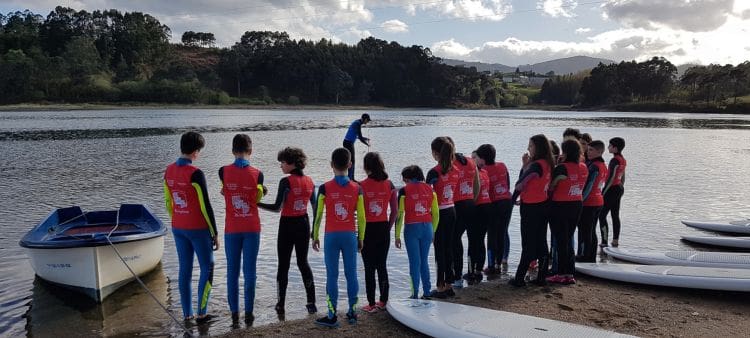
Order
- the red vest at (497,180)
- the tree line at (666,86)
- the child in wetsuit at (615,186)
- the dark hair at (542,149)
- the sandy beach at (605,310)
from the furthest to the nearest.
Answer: the tree line at (666,86), the child in wetsuit at (615,186), the red vest at (497,180), the dark hair at (542,149), the sandy beach at (605,310)

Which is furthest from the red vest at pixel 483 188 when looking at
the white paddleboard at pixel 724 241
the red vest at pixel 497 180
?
the white paddleboard at pixel 724 241

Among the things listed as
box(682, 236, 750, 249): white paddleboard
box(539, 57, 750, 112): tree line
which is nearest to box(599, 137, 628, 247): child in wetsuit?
box(682, 236, 750, 249): white paddleboard

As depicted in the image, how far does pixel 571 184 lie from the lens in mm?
6926

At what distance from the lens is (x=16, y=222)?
1263cm

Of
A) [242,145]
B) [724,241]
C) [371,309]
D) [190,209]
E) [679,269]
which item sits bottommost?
[724,241]

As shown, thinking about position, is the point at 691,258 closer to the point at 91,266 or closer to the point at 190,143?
the point at 190,143

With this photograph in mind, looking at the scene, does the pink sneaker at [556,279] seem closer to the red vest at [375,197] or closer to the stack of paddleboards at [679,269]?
the stack of paddleboards at [679,269]

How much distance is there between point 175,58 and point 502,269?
140 metres

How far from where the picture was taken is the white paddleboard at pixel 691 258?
832 centimetres

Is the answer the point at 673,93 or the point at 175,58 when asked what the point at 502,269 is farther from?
the point at 175,58

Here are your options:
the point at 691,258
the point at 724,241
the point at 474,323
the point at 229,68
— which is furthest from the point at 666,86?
the point at 474,323

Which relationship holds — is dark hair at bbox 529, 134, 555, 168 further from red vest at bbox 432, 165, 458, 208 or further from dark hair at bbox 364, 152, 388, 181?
dark hair at bbox 364, 152, 388, 181

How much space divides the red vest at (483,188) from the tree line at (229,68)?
104603 mm

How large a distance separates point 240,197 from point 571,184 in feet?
13.2
